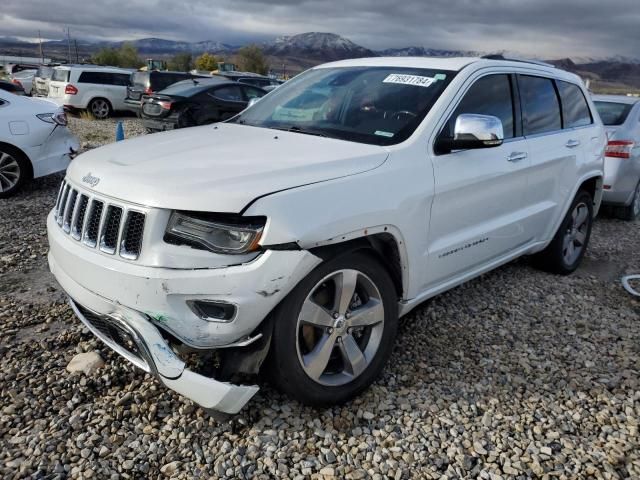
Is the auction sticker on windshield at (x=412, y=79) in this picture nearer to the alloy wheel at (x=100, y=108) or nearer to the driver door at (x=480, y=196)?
the driver door at (x=480, y=196)

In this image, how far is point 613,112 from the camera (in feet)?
24.6

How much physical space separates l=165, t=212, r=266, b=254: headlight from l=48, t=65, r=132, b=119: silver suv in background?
654 inches

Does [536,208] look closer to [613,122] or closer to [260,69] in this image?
[613,122]

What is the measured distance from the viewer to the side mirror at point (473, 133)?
3.04m

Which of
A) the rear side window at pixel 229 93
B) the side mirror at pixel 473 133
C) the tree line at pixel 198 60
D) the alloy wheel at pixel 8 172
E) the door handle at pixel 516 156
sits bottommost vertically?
the tree line at pixel 198 60

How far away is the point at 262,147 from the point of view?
299 centimetres

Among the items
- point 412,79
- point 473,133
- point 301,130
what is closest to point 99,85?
point 301,130

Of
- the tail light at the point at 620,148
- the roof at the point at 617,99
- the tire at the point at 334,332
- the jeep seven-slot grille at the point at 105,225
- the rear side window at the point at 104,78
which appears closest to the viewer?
the jeep seven-slot grille at the point at 105,225

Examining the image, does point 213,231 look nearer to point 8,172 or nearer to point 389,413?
point 389,413

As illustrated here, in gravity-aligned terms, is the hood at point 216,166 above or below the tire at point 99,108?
above

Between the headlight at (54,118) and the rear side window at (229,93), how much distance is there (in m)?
6.33

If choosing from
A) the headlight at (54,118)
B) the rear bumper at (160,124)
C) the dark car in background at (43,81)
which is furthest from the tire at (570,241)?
the dark car in background at (43,81)

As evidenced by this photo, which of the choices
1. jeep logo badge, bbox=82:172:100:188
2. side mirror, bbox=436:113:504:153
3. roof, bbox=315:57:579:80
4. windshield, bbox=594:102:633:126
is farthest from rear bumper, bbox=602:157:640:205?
jeep logo badge, bbox=82:172:100:188

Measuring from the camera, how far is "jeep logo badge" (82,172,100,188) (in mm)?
2654
